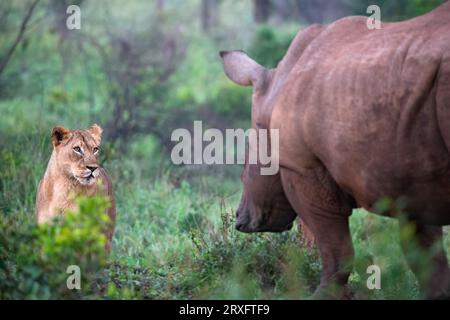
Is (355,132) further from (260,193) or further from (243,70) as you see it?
(243,70)

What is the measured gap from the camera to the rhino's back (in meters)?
5.48

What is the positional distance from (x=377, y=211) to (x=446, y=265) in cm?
114

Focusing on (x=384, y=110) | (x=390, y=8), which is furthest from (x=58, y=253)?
(x=390, y=8)

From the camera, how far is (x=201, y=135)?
13.2 meters

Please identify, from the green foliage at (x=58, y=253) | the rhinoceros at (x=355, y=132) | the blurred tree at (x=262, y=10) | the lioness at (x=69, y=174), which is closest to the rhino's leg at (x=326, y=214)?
the rhinoceros at (x=355, y=132)

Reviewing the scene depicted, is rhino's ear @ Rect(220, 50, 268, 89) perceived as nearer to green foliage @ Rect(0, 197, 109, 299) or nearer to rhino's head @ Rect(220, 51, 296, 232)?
rhino's head @ Rect(220, 51, 296, 232)

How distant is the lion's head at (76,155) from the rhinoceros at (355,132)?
1.57 meters

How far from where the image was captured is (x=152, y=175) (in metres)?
12.1

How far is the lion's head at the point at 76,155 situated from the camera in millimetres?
7984

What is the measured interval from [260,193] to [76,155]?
1.84 meters

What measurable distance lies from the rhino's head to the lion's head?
149 centimetres

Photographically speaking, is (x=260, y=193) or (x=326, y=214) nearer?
(x=326, y=214)

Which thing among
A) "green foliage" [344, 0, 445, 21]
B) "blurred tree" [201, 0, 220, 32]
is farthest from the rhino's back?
"blurred tree" [201, 0, 220, 32]

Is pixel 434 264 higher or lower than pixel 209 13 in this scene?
lower
